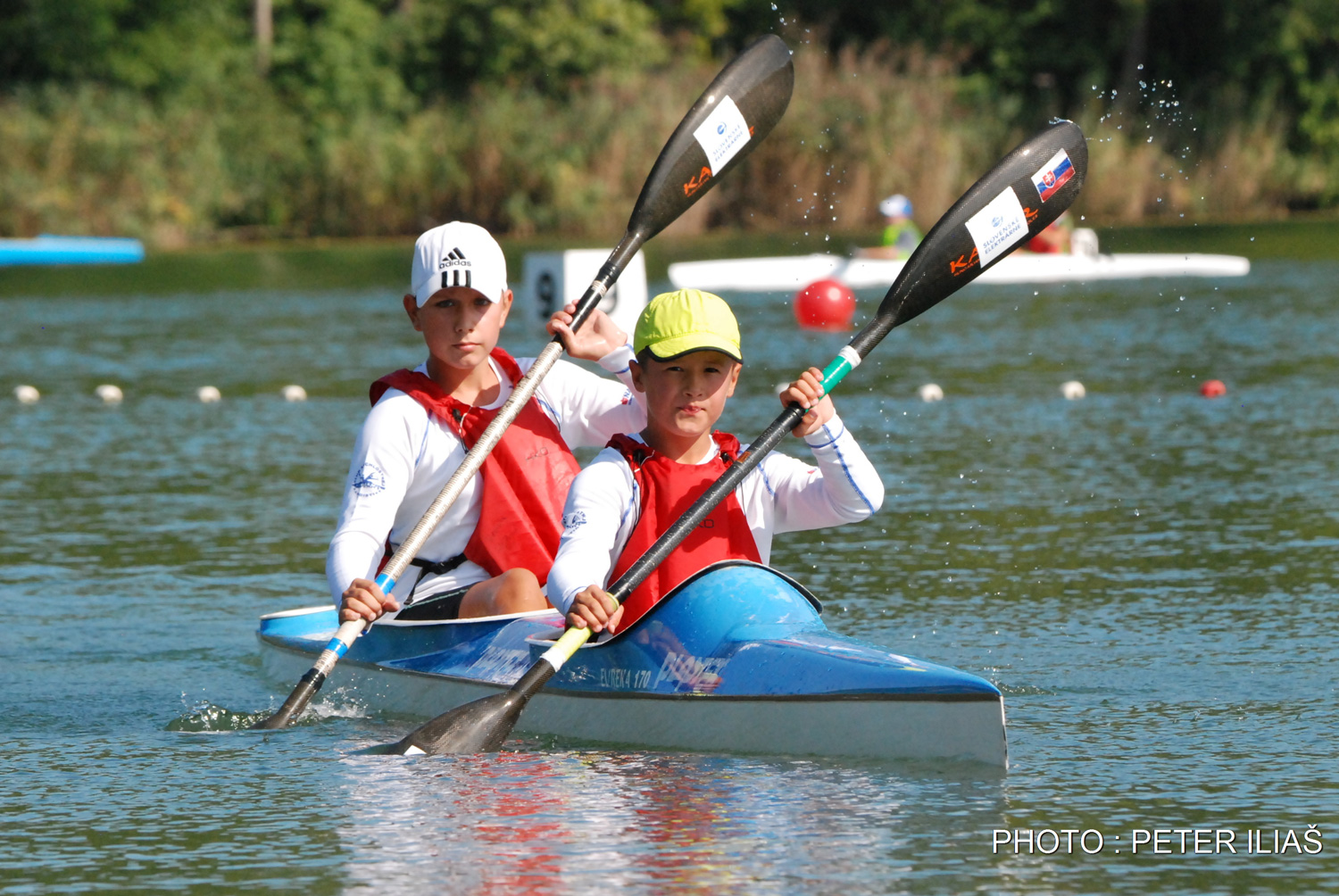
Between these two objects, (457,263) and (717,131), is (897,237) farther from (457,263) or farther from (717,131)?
(457,263)

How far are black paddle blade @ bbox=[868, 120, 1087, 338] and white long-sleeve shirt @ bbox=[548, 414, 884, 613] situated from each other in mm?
741

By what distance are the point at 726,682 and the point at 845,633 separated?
177 cm

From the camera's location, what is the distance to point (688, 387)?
5.43 m

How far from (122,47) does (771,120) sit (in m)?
33.6

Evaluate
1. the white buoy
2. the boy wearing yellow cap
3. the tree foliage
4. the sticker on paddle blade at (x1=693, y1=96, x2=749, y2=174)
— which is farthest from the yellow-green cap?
the tree foliage

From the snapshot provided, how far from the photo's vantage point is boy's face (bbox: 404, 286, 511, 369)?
19.6 ft

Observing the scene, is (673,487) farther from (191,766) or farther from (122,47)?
(122,47)

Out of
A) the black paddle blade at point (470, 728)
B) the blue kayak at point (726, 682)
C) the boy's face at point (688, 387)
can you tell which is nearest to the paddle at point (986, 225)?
the boy's face at point (688, 387)

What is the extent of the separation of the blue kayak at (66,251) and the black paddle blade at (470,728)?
76.1 ft

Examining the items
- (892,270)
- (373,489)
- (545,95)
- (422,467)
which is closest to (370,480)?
(373,489)

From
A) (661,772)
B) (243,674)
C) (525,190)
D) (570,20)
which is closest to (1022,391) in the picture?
(243,674)

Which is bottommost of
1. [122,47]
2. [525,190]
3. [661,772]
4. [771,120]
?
[661,772]

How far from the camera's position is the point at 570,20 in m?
38.5

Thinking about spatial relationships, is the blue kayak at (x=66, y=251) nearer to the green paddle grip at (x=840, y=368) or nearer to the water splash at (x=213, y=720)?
the water splash at (x=213, y=720)
